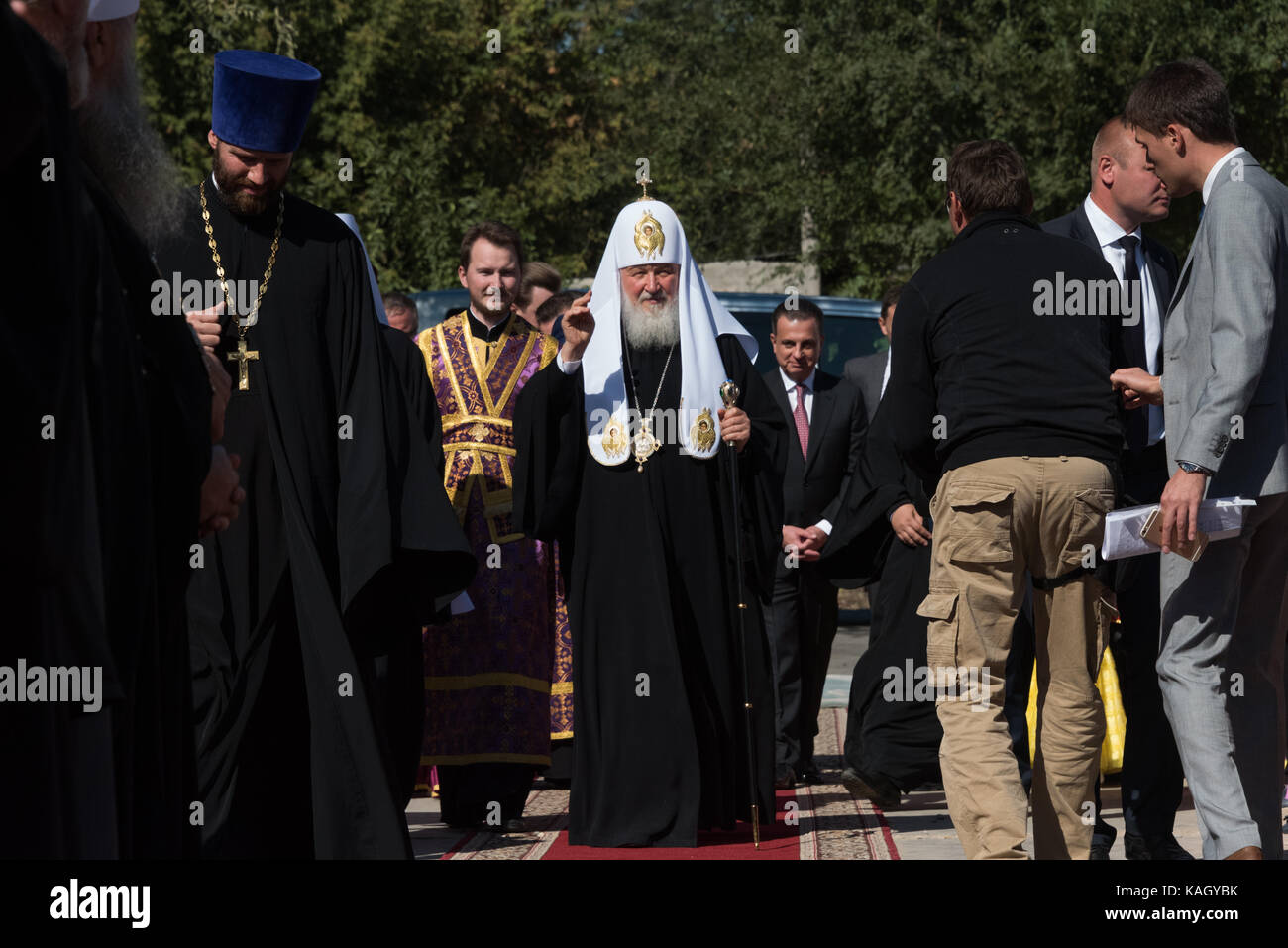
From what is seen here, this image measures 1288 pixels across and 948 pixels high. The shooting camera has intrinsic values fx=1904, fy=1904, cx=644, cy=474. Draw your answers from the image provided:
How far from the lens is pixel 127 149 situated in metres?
3.64

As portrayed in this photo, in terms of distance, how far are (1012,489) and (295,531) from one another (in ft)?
6.97

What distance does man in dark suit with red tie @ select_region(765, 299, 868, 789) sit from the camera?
31.8 feet

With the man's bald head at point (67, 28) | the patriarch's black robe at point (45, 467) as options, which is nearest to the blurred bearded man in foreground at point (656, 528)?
the man's bald head at point (67, 28)

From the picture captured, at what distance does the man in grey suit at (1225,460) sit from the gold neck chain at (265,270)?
2.65 m

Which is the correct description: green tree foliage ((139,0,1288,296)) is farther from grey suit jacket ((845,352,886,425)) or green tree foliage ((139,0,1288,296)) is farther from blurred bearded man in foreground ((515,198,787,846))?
blurred bearded man in foreground ((515,198,787,846))

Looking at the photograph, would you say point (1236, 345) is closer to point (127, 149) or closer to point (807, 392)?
point (127, 149)

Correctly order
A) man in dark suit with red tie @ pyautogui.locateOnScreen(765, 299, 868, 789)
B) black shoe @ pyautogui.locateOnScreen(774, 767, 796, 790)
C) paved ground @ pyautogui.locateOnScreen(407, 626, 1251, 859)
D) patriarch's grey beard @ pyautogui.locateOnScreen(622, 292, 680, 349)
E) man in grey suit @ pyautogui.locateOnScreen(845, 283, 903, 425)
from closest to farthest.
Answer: paved ground @ pyautogui.locateOnScreen(407, 626, 1251, 859), patriarch's grey beard @ pyautogui.locateOnScreen(622, 292, 680, 349), black shoe @ pyautogui.locateOnScreen(774, 767, 796, 790), man in dark suit with red tie @ pyautogui.locateOnScreen(765, 299, 868, 789), man in grey suit @ pyautogui.locateOnScreen(845, 283, 903, 425)

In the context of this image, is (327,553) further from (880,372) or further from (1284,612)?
(880,372)

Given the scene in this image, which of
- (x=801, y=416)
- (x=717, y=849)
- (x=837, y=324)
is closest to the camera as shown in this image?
Answer: (x=717, y=849)

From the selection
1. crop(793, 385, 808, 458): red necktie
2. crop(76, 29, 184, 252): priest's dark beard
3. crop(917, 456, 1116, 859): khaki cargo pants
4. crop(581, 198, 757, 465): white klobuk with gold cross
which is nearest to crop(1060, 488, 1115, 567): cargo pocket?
crop(917, 456, 1116, 859): khaki cargo pants

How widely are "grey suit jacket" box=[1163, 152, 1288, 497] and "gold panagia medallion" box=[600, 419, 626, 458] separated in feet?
9.11

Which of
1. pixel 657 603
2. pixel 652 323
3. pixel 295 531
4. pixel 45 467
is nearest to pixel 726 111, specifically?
pixel 652 323

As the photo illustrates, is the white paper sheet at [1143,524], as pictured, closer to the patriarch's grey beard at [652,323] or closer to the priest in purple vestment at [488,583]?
the patriarch's grey beard at [652,323]

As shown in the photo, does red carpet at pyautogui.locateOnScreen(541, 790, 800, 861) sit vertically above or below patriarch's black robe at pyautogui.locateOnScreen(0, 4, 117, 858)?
below
